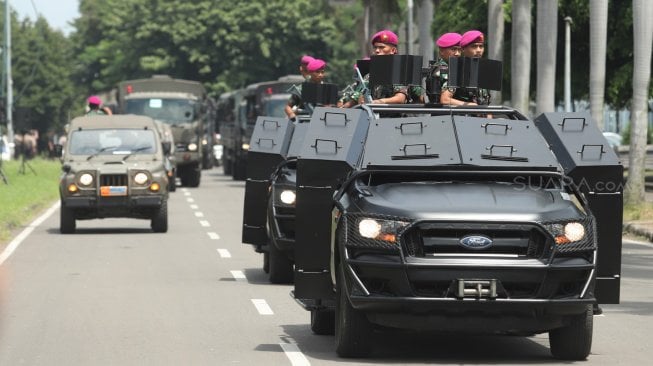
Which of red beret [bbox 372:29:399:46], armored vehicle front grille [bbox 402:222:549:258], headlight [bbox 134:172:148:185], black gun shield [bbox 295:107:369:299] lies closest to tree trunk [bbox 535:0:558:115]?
headlight [bbox 134:172:148:185]

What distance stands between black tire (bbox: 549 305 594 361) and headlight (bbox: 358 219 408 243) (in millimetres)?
1265

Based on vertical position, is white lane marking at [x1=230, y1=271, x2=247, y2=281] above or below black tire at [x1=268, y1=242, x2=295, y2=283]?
below

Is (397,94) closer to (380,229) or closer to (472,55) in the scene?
(472,55)

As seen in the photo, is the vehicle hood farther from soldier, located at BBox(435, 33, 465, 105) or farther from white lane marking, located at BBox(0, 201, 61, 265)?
white lane marking, located at BBox(0, 201, 61, 265)

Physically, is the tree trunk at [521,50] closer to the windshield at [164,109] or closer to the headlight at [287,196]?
the windshield at [164,109]

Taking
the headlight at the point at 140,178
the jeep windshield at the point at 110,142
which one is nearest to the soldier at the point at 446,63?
the headlight at the point at 140,178

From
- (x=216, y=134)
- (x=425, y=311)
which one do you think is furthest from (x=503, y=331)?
(x=216, y=134)

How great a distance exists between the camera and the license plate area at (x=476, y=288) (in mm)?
9797

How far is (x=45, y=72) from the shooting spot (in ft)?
345

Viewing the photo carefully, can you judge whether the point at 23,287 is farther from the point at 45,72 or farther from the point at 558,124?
the point at 45,72

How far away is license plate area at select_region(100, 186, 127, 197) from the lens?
2433cm

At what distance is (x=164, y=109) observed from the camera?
47.2 metres

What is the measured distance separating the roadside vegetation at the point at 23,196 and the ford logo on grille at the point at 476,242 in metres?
14.0

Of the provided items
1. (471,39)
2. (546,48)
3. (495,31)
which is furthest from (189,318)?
(495,31)
